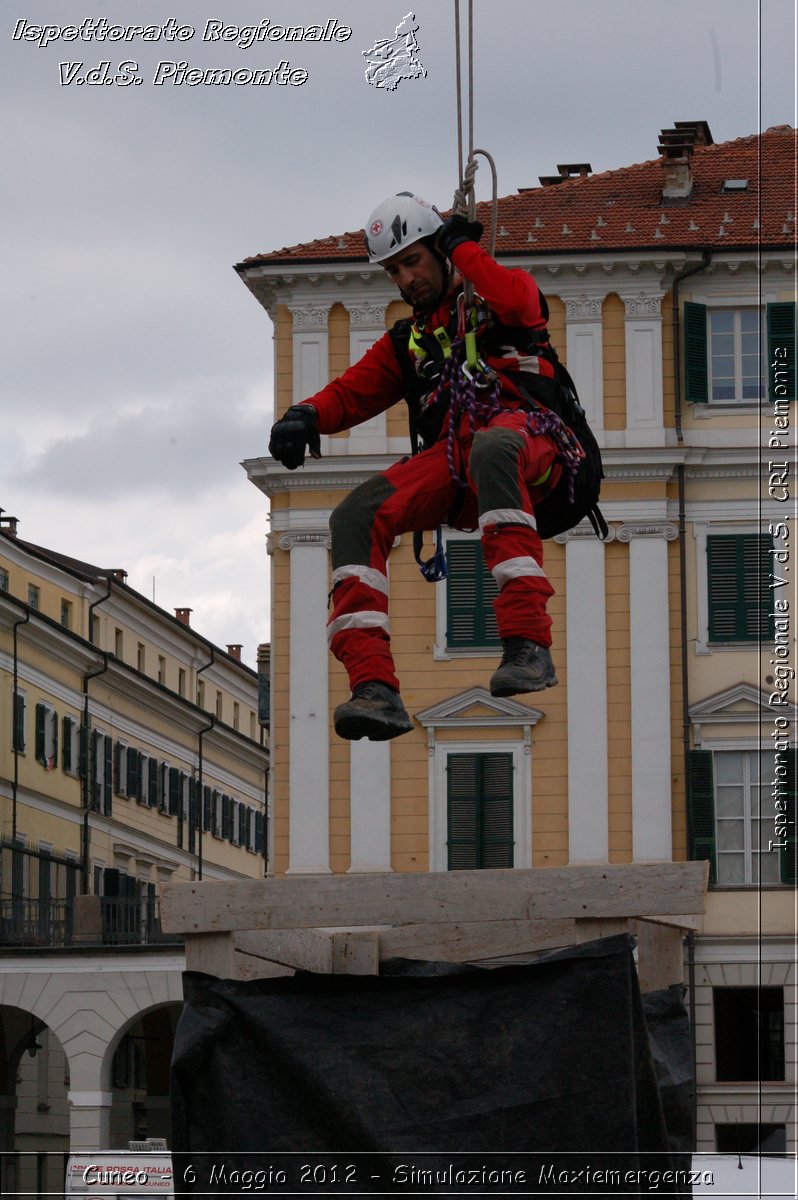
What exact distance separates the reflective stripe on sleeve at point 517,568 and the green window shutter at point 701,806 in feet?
98.0

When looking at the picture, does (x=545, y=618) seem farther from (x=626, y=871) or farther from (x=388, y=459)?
(x=388, y=459)

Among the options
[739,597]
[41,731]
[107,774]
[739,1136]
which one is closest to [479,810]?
[739,597]

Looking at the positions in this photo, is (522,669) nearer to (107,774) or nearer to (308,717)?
(308,717)

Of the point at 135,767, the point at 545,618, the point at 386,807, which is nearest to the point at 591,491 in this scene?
the point at 545,618

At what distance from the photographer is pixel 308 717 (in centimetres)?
3872

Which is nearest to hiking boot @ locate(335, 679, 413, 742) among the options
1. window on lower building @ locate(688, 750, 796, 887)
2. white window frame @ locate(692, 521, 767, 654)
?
window on lower building @ locate(688, 750, 796, 887)

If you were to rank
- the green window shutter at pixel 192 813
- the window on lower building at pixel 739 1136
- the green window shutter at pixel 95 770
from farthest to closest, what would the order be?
the green window shutter at pixel 192 813 → the green window shutter at pixel 95 770 → the window on lower building at pixel 739 1136

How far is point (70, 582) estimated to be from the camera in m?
63.3

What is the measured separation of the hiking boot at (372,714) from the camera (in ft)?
25.2

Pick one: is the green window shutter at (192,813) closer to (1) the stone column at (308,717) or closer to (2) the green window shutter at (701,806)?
(1) the stone column at (308,717)

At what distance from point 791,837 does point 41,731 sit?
24.8 meters

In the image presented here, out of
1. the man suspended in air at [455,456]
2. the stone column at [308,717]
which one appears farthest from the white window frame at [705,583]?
the man suspended in air at [455,456]

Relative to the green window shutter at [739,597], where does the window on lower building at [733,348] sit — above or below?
above

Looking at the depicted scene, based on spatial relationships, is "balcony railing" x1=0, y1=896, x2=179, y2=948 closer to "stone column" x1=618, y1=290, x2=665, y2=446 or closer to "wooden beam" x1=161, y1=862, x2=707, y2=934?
"stone column" x1=618, y1=290, x2=665, y2=446
